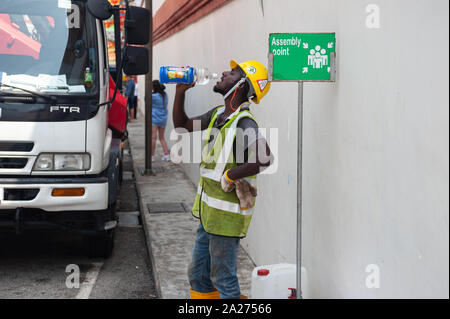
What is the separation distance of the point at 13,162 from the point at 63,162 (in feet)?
1.42

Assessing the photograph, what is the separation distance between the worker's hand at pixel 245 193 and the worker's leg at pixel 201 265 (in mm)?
465

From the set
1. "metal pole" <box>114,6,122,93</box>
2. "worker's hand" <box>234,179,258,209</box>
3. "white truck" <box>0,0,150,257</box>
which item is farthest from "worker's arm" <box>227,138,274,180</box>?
"metal pole" <box>114,6,122,93</box>

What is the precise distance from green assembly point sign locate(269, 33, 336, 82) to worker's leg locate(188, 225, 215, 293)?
1.32 m

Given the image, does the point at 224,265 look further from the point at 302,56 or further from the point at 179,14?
the point at 179,14

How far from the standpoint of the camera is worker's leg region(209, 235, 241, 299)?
4.20m

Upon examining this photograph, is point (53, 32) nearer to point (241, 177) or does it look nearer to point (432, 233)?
point (241, 177)

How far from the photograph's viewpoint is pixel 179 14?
13578 millimetres

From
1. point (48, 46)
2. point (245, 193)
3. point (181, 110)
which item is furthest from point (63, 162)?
point (245, 193)

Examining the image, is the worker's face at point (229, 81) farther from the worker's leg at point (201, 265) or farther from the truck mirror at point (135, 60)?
the truck mirror at point (135, 60)

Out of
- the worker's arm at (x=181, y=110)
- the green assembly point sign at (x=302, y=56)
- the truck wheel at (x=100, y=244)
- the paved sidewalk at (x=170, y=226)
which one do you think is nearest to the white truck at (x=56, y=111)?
the truck wheel at (x=100, y=244)

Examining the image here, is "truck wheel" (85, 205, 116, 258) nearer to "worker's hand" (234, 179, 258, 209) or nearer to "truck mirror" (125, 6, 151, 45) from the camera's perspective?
"truck mirror" (125, 6, 151, 45)

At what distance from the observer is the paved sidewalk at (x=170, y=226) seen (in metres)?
5.75

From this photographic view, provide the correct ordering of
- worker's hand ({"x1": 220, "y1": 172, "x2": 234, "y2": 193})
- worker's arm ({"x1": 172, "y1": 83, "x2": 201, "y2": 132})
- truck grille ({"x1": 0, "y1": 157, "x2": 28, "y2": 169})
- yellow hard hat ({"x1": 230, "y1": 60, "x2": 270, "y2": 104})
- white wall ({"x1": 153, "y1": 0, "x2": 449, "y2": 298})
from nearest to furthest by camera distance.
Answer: white wall ({"x1": 153, "y1": 0, "x2": 449, "y2": 298}), worker's hand ({"x1": 220, "y1": 172, "x2": 234, "y2": 193}), yellow hard hat ({"x1": 230, "y1": 60, "x2": 270, "y2": 104}), worker's arm ({"x1": 172, "y1": 83, "x2": 201, "y2": 132}), truck grille ({"x1": 0, "y1": 157, "x2": 28, "y2": 169})

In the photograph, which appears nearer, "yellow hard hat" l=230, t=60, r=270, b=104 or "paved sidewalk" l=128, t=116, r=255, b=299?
"yellow hard hat" l=230, t=60, r=270, b=104
